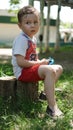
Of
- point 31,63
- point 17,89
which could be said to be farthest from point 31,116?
point 31,63

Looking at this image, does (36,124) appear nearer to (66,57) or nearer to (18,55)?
(18,55)

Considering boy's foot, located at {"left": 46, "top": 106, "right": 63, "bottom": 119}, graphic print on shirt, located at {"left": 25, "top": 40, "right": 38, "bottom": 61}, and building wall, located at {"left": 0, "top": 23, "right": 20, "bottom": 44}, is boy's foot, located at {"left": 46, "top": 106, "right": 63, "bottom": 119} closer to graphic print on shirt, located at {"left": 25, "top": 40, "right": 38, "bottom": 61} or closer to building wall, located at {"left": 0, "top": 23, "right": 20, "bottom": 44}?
graphic print on shirt, located at {"left": 25, "top": 40, "right": 38, "bottom": 61}

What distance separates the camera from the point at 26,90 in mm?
5109

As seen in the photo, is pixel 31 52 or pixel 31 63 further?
pixel 31 52

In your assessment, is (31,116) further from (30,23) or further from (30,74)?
(30,23)

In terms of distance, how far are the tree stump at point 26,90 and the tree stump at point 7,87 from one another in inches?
3.3

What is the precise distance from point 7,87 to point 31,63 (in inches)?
20.0

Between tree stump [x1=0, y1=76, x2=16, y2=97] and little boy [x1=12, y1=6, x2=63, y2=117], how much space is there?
140 millimetres

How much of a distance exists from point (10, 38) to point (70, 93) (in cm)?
3294

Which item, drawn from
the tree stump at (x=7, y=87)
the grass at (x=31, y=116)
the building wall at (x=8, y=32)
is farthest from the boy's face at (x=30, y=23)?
the building wall at (x=8, y=32)

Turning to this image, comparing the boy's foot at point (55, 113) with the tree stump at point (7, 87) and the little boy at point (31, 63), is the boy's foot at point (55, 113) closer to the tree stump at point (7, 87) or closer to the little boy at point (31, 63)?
the little boy at point (31, 63)

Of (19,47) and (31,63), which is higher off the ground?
(19,47)

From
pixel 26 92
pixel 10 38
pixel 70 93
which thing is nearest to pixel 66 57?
pixel 70 93

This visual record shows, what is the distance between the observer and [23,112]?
188 inches
